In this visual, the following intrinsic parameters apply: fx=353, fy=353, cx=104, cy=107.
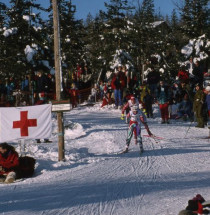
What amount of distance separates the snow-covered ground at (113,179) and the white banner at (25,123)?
974 mm

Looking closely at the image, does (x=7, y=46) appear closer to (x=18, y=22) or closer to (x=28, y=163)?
(x=18, y=22)

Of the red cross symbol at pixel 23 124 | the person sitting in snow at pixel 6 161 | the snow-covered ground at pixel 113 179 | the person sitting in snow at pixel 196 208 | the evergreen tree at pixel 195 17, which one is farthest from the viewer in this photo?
the evergreen tree at pixel 195 17

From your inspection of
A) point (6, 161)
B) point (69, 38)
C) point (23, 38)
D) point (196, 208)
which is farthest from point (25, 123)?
point (69, 38)

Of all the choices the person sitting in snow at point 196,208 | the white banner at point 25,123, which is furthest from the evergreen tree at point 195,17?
the person sitting in snow at point 196,208

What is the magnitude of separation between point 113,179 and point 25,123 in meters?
2.98

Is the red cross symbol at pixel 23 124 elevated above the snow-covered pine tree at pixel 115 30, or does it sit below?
below

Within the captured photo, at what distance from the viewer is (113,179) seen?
322 inches

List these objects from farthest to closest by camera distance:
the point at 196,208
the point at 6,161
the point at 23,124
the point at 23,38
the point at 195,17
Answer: the point at 195,17 < the point at 23,38 < the point at 23,124 < the point at 6,161 < the point at 196,208

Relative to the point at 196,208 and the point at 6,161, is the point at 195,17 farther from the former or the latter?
the point at 196,208

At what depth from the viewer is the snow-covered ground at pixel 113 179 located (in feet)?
20.2

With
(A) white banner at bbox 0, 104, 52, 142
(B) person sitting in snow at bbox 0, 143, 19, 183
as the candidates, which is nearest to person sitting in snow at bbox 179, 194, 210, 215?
(B) person sitting in snow at bbox 0, 143, 19, 183

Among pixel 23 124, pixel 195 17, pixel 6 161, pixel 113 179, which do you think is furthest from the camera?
pixel 195 17

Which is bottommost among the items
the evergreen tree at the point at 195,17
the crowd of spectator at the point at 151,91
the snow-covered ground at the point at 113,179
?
the snow-covered ground at the point at 113,179

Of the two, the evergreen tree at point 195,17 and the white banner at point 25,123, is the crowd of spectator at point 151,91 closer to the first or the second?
the evergreen tree at point 195,17
